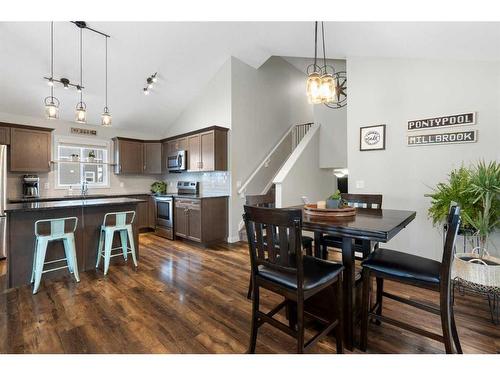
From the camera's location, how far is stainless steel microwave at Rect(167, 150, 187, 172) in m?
5.40

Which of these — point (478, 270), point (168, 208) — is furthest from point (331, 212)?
point (168, 208)

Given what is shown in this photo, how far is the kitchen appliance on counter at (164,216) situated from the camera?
200 inches

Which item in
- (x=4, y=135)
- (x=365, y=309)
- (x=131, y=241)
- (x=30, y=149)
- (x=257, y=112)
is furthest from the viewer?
(x=257, y=112)

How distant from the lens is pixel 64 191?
5.24 m

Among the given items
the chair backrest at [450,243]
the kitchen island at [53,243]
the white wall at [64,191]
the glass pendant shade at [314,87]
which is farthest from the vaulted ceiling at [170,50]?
the kitchen island at [53,243]

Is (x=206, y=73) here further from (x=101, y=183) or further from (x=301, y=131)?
(x=101, y=183)

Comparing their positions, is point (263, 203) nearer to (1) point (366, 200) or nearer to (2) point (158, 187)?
(1) point (366, 200)

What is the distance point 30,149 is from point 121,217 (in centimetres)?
264

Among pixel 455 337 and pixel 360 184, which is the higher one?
pixel 360 184

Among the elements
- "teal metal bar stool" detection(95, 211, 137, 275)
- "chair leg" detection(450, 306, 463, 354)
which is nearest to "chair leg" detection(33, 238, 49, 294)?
"teal metal bar stool" detection(95, 211, 137, 275)

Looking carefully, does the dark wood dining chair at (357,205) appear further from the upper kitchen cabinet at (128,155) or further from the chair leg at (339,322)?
the upper kitchen cabinet at (128,155)

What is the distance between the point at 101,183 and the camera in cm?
577

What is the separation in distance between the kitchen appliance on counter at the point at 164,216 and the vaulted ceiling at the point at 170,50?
2.11 metres

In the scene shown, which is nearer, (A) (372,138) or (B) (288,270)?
(B) (288,270)
